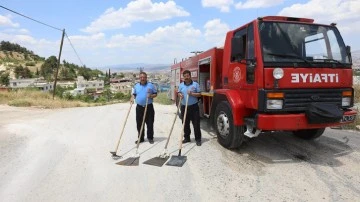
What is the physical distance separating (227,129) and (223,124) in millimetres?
168

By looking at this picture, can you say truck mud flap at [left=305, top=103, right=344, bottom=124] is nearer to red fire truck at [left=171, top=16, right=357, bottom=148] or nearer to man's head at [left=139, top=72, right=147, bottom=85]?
red fire truck at [left=171, top=16, right=357, bottom=148]

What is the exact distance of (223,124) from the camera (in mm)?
6926

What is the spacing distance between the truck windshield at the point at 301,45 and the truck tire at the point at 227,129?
140cm

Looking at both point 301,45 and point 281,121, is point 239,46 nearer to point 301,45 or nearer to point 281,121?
point 301,45

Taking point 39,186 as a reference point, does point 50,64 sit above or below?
above

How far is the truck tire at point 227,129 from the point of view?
21.2ft

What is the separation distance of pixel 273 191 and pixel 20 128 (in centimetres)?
761

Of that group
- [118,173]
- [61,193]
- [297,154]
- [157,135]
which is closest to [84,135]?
[157,135]

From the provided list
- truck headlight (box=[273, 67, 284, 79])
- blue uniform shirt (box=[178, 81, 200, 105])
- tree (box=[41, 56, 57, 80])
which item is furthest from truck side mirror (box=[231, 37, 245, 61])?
tree (box=[41, 56, 57, 80])

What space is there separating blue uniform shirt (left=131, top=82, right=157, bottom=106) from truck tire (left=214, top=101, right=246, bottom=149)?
146 centimetres

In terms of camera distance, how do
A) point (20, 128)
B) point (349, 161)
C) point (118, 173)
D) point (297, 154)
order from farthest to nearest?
1. point (20, 128)
2. point (297, 154)
3. point (349, 161)
4. point (118, 173)

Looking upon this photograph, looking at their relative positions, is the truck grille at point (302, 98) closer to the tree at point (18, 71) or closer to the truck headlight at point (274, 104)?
the truck headlight at point (274, 104)

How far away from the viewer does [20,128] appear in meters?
9.70

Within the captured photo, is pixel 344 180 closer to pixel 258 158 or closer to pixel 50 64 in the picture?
pixel 258 158
